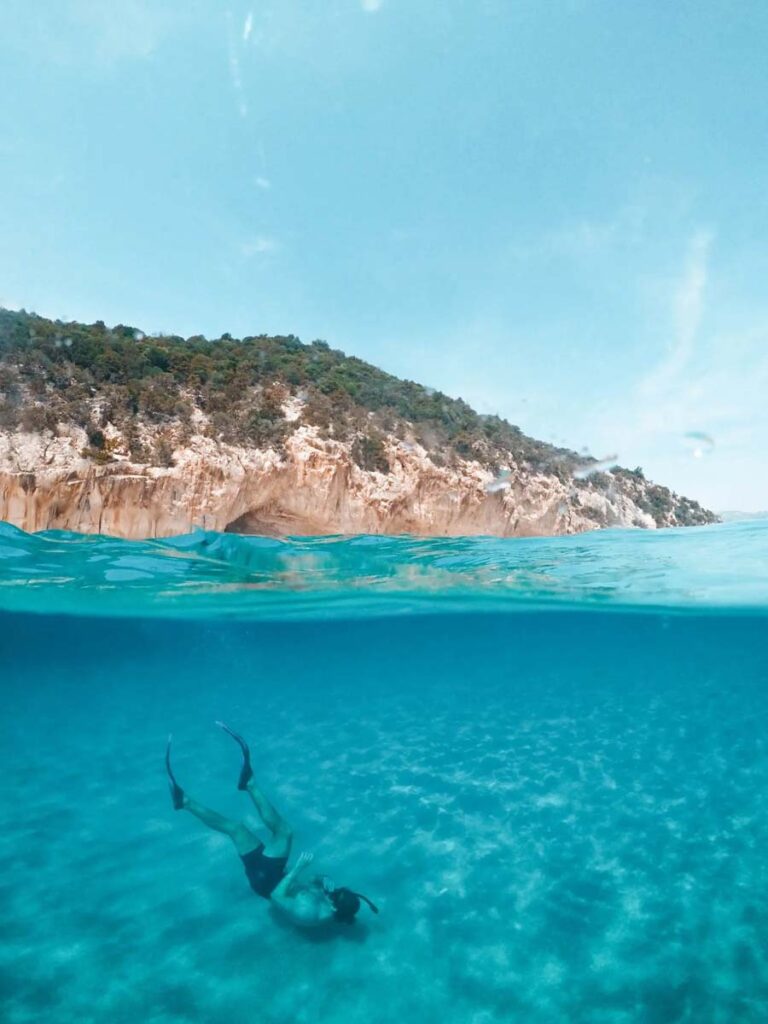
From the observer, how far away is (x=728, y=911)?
6.92 m

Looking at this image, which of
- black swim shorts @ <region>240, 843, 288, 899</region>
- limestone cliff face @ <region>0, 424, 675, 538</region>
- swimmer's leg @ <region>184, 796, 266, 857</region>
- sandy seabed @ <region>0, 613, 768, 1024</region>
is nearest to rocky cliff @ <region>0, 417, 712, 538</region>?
limestone cliff face @ <region>0, 424, 675, 538</region>

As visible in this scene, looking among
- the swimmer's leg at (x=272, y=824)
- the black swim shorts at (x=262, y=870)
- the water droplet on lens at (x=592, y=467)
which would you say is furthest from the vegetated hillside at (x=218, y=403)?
the black swim shorts at (x=262, y=870)

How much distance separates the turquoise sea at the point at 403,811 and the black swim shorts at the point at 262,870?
0.73m

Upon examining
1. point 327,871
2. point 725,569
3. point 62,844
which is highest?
point 725,569

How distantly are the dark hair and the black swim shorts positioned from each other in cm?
79

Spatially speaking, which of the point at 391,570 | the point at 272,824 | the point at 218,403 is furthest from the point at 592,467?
the point at 272,824

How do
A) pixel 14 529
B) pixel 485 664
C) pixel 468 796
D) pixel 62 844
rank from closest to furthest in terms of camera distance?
pixel 62 844 < pixel 468 796 < pixel 14 529 < pixel 485 664

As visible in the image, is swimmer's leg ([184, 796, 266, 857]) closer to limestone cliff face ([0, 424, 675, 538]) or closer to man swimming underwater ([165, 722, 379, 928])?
man swimming underwater ([165, 722, 379, 928])

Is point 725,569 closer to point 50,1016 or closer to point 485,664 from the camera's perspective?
point 50,1016

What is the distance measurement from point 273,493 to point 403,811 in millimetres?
8631

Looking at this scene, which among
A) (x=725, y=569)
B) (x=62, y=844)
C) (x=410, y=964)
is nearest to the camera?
(x=410, y=964)

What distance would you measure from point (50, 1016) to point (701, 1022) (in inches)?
261

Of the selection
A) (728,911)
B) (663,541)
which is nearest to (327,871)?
(728,911)

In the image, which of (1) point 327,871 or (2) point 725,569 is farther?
(2) point 725,569
